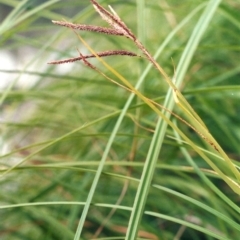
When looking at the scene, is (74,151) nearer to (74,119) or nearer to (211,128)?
(74,119)

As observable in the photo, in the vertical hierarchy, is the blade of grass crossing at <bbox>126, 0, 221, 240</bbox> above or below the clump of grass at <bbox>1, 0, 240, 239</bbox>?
below

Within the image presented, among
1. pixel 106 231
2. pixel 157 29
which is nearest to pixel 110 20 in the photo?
pixel 106 231

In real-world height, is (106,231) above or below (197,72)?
below

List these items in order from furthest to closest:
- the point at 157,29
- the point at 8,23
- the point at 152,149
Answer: the point at 157,29
the point at 8,23
the point at 152,149

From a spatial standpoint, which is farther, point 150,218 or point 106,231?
point 150,218

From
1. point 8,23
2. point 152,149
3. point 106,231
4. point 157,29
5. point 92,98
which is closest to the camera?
point 152,149

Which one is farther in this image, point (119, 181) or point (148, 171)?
point (119, 181)

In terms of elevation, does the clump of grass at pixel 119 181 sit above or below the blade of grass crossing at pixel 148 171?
above

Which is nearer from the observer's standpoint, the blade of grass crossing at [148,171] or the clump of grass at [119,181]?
the blade of grass crossing at [148,171]

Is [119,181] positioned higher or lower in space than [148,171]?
higher

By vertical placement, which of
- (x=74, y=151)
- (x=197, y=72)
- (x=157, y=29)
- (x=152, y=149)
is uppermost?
(x=157, y=29)

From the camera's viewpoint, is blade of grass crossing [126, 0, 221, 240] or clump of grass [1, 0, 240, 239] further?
clump of grass [1, 0, 240, 239]
